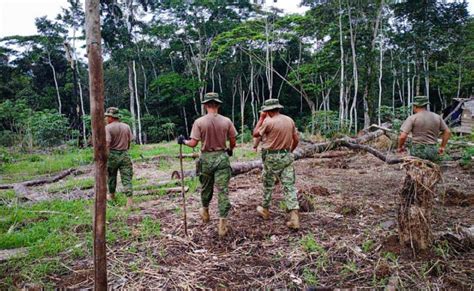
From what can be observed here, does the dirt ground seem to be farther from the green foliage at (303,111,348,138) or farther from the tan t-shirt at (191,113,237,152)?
the green foliage at (303,111,348,138)

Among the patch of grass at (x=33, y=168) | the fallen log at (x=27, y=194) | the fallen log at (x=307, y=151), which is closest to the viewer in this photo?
the fallen log at (x=27, y=194)

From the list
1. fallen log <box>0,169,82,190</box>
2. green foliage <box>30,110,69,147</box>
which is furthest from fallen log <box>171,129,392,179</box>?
green foliage <box>30,110,69,147</box>

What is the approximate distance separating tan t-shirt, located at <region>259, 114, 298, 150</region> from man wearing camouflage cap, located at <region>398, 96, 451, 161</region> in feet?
6.82

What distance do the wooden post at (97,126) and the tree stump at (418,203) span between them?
3.22 meters

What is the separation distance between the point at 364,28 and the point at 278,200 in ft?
63.2

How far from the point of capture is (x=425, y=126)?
219 inches

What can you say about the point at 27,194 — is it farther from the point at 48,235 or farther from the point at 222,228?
the point at 222,228

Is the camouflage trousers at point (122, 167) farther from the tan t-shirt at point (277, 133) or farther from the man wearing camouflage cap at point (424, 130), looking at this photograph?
the man wearing camouflage cap at point (424, 130)

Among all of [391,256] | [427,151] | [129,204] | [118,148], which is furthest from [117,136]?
[427,151]

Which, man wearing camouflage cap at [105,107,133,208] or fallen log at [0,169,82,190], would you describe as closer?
man wearing camouflage cap at [105,107,133,208]

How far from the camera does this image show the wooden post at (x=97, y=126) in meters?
2.54

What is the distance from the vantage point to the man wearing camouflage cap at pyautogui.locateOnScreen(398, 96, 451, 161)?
5.57 metres

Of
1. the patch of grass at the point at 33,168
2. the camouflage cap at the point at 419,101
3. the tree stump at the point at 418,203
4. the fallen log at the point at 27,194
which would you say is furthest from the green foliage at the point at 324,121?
the tree stump at the point at 418,203

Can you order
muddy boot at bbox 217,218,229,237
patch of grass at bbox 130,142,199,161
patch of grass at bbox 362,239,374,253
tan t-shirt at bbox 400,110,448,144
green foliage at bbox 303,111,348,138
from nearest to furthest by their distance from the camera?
patch of grass at bbox 362,239,374,253, muddy boot at bbox 217,218,229,237, tan t-shirt at bbox 400,110,448,144, patch of grass at bbox 130,142,199,161, green foliage at bbox 303,111,348,138
